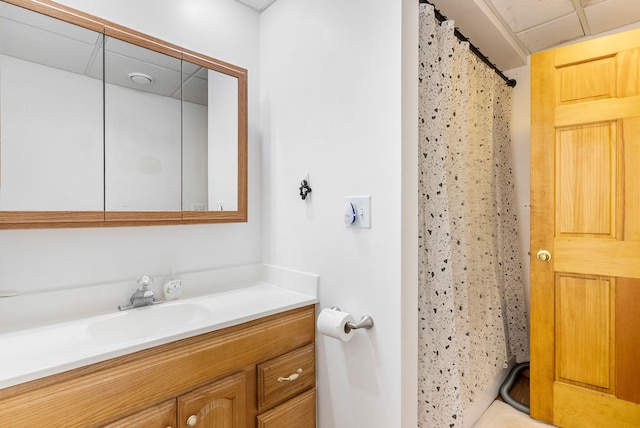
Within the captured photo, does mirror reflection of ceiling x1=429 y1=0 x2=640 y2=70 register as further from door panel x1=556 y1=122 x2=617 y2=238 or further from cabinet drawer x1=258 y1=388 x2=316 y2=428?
cabinet drawer x1=258 y1=388 x2=316 y2=428

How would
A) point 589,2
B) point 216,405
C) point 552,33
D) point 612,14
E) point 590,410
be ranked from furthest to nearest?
point 552,33, point 612,14, point 589,2, point 590,410, point 216,405

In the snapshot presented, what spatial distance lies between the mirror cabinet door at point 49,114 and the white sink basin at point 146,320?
46 cm

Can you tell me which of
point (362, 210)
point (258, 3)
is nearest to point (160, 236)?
point (362, 210)

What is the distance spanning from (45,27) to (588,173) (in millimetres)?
2634

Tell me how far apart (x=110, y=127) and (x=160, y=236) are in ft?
1.72

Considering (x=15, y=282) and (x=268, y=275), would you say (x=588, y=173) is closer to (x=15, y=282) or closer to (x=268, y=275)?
(x=268, y=275)

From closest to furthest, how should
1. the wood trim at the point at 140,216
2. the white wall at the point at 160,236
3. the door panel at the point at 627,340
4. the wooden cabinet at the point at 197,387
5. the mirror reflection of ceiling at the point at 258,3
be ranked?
the wooden cabinet at the point at 197,387, the white wall at the point at 160,236, the wood trim at the point at 140,216, the door panel at the point at 627,340, the mirror reflection of ceiling at the point at 258,3

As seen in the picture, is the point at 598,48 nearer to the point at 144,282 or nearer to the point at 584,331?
the point at 584,331

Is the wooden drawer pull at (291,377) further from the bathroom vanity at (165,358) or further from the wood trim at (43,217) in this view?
the wood trim at (43,217)

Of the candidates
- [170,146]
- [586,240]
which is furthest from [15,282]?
[586,240]

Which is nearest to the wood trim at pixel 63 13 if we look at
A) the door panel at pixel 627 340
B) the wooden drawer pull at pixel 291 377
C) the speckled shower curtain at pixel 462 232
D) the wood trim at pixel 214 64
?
the wood trim at pixel 214 64

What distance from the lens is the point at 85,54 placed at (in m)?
1.28

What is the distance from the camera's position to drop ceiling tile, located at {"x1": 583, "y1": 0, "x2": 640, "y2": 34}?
187 cm

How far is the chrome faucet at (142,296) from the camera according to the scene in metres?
1.35
